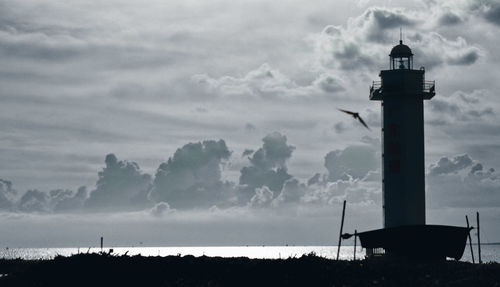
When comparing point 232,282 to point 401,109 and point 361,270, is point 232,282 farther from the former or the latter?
point 401,109

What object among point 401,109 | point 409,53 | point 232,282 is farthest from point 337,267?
point 409,53

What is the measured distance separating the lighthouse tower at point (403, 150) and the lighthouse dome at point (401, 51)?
2.76 m

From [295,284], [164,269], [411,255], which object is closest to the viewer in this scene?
[295,284]

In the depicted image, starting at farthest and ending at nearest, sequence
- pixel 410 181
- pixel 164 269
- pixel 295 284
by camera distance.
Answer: pixel 410 181, pixel 164 269, pixel 295 284

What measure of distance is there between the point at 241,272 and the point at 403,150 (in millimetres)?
26879

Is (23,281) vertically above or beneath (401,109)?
beneath

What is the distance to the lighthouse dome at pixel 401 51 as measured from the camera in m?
73.8

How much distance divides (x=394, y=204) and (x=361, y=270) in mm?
21735

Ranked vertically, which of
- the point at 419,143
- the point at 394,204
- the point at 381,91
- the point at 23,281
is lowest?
the point at 23,281

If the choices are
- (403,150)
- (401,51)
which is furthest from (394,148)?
(401,51)

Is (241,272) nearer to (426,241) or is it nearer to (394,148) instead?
(426,241)

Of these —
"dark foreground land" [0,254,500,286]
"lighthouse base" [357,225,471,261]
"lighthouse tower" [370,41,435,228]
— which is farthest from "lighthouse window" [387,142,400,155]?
"dark foreground land" [0,254,500,286]

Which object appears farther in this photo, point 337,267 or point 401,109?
point 401,109

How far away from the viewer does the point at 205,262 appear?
5103 centimetres
